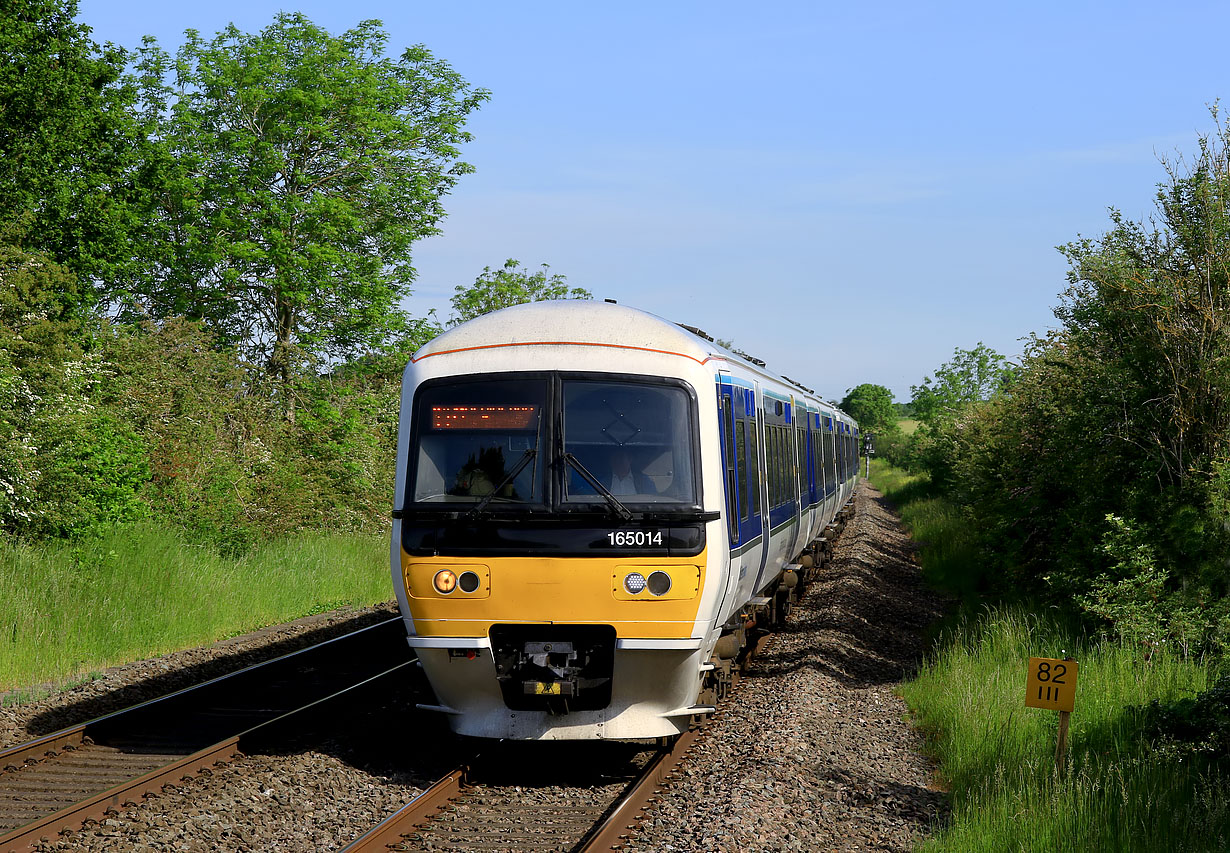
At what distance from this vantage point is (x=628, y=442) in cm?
805

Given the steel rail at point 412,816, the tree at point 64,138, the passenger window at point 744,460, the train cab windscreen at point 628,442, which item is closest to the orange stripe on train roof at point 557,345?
the train cab windscreen at point 628,442

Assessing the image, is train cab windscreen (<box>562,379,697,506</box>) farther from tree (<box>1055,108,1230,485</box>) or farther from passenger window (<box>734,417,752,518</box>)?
tree (<box>1055,108,1230,485</box>)

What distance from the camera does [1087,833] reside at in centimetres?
626

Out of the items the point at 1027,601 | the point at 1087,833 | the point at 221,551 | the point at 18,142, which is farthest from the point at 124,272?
the point at 1087,833

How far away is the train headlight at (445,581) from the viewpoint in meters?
7.88

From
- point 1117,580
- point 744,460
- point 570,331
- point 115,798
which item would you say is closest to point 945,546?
point 1117,580

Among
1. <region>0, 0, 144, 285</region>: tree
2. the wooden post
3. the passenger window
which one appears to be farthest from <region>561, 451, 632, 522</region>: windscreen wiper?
<region>0, 0, 144, 285</region>: tree

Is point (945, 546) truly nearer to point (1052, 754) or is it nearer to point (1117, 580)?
point (1117, 580)

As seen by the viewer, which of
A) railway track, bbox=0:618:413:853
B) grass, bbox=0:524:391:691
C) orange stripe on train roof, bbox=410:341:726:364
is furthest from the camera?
grass, bbox=0:524:391:691

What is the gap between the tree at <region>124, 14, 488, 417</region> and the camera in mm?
27203

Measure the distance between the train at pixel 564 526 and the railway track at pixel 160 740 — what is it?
2.03 m

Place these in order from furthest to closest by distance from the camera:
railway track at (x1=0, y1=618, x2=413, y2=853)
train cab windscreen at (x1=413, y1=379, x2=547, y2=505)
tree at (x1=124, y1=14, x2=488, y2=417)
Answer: tree at (x1=124, y1=14, x2=488, y2=417) → train cab windscreen at (x1=413, y1=379, x2=547, y2=505) → railway track at (x1=0, y1=618, x2=413, y2=853)

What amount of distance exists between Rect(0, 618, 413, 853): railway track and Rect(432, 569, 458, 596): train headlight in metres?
2.22

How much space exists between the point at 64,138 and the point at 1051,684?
21.0 metres
